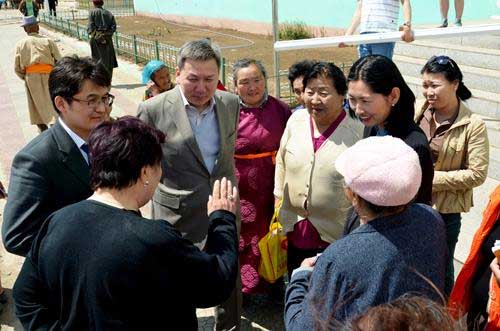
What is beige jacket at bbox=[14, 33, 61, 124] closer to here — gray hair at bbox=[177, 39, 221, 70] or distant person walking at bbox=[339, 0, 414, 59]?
distant person walking at bbox=[339, 0, 414, 59]

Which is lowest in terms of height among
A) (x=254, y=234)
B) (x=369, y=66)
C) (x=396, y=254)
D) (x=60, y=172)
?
(x=254, y=234)

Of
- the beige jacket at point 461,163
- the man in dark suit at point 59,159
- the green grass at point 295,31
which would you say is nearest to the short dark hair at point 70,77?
the man in dark suit at point 59,159

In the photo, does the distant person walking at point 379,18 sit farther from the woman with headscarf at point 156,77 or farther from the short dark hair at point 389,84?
the short dark hair at point 389,84

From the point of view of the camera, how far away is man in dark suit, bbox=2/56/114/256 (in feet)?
6.26

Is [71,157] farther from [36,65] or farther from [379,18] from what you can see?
[36,65]

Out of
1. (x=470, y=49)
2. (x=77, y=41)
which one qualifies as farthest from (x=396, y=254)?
(x=77, y=41)

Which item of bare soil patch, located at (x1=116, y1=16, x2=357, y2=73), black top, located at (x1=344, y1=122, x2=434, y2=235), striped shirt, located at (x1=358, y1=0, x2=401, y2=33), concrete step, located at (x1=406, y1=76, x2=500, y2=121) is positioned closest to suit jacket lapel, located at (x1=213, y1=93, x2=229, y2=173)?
black top, located at (x1=344, y1=122, x2=434, y2=235)

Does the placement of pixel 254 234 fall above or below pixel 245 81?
below

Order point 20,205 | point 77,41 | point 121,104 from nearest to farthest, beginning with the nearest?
point 20,205
point 121,104
point 77,41

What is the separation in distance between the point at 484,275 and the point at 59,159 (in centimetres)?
192

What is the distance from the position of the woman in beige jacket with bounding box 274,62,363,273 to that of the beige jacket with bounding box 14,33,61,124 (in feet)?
16.5

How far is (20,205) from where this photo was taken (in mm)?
1905

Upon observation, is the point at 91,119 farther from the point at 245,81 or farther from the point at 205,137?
the point at 245,81

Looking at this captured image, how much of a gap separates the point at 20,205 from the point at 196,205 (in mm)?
1061
